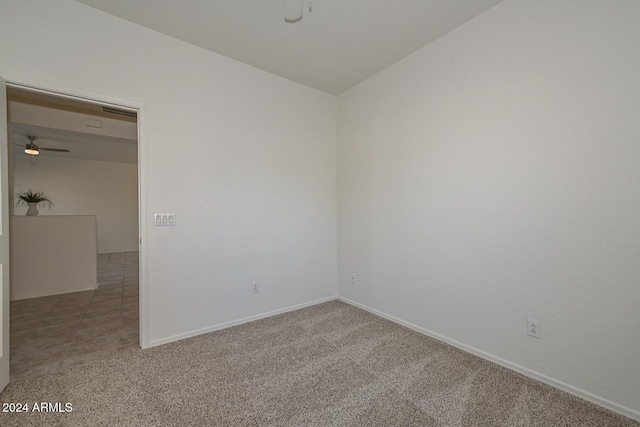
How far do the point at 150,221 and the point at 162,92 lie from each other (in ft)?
3.85

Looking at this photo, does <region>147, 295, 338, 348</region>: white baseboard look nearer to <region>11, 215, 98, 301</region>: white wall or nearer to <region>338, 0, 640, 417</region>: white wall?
<region>338, 0, 640, 417</region>: white wall

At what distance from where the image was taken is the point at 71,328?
2789mm

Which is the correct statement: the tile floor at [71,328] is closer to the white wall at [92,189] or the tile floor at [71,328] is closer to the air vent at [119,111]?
the air vent at [119,111]

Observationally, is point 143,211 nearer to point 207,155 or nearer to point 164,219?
point 164,219

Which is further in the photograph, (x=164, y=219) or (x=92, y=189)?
(x=92, y=189)

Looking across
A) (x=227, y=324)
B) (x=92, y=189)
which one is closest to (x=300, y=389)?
(x=227, y=324)

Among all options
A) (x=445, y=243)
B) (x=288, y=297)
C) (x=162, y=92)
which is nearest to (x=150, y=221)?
(x=162, y=92)

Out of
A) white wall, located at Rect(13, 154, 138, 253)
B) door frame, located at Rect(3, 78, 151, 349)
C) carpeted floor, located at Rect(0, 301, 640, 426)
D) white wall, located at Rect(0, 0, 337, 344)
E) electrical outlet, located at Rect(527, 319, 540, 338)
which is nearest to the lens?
carpeted floor, located at Rect(0, 301, 640, 426)

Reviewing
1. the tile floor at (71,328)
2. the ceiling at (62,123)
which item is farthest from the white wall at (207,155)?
the ceiling at (62,123)

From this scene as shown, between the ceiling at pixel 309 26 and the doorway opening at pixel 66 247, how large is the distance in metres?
0.85

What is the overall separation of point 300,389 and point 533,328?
171cm

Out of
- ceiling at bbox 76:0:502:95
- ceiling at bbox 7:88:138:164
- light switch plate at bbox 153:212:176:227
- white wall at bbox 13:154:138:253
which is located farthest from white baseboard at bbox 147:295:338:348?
white wall at bbox 13:154:138:253

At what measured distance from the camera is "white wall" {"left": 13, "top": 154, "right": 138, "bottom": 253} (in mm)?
6914

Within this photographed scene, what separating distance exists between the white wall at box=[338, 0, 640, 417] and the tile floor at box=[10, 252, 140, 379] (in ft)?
9.22
